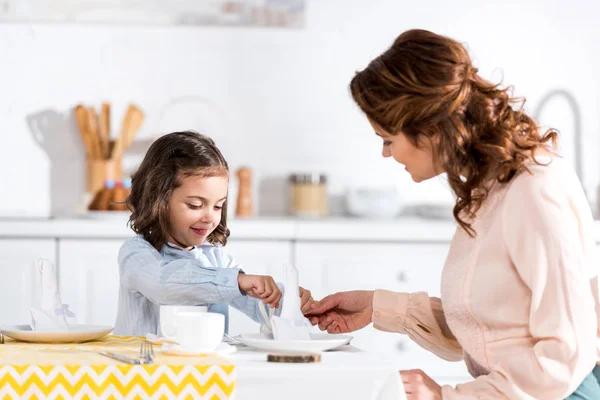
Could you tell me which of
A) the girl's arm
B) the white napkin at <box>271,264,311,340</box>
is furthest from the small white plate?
the girl's arm

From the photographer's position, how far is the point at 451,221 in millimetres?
3537

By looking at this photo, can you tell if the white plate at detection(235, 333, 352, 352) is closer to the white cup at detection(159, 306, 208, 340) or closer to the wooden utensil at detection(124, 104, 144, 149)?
the white cup at detection(159, 306, 208, 340)

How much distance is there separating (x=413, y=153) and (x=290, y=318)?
1.23 feet

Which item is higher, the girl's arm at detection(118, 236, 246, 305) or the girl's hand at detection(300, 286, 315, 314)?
the girl's arm at detection(118, 236, 246, 305)

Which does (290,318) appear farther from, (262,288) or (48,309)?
(48,309)

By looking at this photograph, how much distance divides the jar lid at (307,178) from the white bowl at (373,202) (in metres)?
0.14

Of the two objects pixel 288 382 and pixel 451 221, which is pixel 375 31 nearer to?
pixel 451 221

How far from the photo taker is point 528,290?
1.44 meters

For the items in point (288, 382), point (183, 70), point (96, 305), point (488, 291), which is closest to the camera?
point (288, 382)

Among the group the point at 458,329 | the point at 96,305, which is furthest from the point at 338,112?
the point at 458,329

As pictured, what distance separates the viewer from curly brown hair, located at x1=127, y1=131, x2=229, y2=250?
2096 mm

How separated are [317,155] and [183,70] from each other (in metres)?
0.69

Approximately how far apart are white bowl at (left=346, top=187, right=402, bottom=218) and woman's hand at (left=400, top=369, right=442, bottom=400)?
2318 millimetres

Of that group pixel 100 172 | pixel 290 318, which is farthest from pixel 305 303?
pixel 100 172
